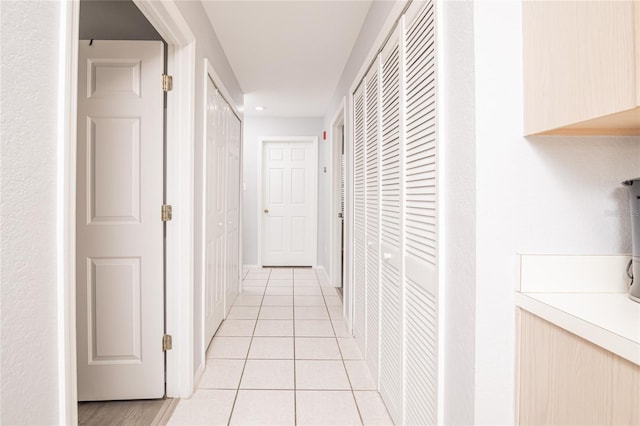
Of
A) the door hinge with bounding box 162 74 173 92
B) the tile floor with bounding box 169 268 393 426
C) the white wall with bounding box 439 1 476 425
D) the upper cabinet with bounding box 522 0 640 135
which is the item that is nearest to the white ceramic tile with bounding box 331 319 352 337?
the tile floor with bounding box 169 268 393 426

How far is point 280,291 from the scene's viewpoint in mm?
4395

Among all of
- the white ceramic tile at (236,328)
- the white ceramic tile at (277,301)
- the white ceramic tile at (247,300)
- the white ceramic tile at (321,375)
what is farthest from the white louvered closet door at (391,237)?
the white ceramic tile at (247,300)

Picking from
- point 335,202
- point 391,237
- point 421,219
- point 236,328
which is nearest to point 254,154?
point 335,202

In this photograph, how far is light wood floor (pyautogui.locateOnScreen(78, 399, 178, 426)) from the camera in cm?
181

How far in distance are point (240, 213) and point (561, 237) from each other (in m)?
3.61

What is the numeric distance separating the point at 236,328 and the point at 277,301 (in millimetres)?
881

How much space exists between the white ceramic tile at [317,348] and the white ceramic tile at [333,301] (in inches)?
37.2

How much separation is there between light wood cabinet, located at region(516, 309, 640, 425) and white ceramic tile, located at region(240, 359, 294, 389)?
61.1 inches

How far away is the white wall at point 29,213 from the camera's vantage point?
750 millimetres

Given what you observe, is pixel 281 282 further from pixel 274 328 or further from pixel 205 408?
pixel 205 408

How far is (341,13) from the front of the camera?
2.57 metres

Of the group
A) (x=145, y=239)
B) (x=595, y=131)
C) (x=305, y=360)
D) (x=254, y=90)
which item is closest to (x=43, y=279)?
(x=145, y=239)

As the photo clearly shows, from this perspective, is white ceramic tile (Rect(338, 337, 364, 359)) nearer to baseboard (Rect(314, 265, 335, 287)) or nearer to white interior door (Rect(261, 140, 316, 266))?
baseboard (Rect(314, 265, 335, 287))

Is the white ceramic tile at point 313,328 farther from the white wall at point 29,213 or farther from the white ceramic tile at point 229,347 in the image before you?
the white wall at point 29,213
